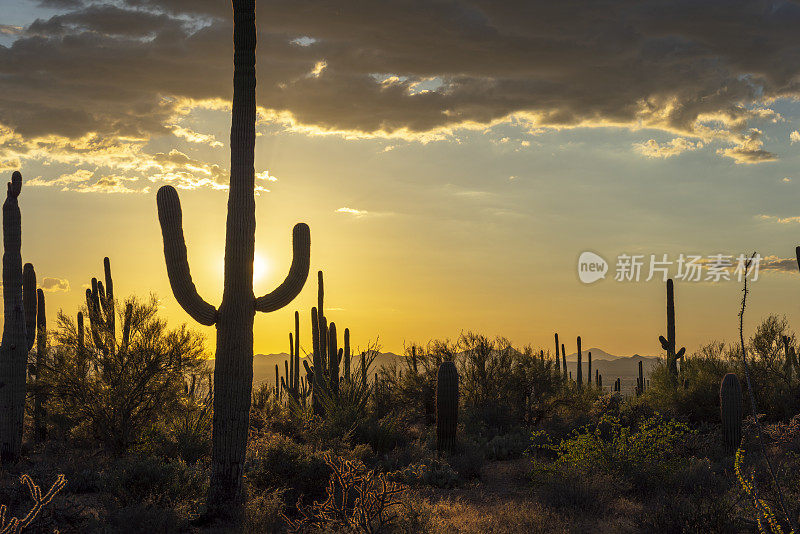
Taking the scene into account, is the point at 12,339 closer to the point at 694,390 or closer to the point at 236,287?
the point at 236,287

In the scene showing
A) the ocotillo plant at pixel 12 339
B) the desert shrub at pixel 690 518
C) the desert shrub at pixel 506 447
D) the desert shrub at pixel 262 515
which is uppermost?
the ocotillo plant at pixel 12 339

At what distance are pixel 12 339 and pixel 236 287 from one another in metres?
10.9

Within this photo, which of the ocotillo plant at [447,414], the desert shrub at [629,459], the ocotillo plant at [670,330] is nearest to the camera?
the desert shrub at [629,459]

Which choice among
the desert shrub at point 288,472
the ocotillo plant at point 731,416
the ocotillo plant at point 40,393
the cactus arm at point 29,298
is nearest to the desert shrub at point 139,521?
the desert shrub at point 288,472

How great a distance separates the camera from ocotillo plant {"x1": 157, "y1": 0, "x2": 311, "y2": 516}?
1151cm

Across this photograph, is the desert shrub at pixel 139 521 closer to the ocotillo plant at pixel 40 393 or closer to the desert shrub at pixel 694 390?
the ocotillo plant at pixel 40 393

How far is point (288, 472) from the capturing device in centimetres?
1328

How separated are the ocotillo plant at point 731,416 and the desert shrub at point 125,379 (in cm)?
1535

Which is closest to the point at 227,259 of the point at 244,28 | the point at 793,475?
the point at 244,28

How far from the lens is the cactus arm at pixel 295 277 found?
12227 millimetres

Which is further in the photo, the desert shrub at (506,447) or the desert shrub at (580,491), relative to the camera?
the desert shrub at (506,447)

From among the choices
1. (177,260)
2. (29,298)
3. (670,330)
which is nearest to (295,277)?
(177,260)

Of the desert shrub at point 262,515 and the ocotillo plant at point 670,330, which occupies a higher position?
the ocotillo plant at point 670,330

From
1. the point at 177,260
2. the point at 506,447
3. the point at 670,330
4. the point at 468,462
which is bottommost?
the point at 506,447
